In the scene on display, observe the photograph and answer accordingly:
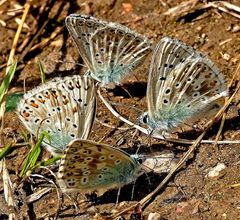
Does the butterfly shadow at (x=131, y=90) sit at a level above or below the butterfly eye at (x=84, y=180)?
above

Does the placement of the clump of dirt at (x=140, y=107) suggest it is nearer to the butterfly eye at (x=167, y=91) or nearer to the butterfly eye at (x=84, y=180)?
the butterfly eye at (x=84, y=180)

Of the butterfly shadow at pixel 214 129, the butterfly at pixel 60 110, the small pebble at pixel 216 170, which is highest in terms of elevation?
the butterfly at pixel 60 110

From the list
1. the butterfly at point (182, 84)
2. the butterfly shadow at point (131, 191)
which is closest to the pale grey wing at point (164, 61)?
the butterfly at point (182, 84)

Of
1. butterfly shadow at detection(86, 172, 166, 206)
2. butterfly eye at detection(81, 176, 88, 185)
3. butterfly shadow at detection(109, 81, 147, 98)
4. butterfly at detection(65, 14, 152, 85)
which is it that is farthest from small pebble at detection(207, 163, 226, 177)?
butterfly at detection(65, 14, 152, 85)

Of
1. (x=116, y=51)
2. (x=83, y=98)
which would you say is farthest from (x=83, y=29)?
(x=83, y=98)

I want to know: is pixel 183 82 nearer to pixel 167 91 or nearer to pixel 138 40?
pixel 167 91

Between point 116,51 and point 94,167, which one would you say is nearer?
point 94,167

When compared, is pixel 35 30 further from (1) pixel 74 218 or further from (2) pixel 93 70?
(1) pixel 74 218
